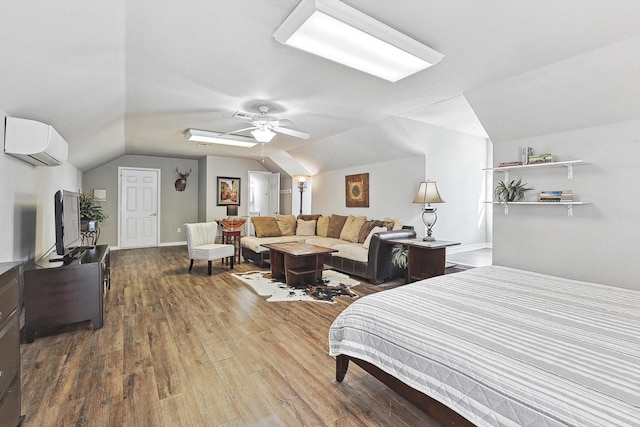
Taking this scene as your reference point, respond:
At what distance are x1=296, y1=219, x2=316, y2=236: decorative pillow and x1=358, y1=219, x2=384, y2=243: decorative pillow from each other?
57.8 inches

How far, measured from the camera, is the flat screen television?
2746 millimetres

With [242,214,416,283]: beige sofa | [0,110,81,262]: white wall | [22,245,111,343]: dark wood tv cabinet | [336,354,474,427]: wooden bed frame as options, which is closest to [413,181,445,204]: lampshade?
[242,214,416,283]: beige sofa

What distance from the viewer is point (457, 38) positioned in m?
2.18

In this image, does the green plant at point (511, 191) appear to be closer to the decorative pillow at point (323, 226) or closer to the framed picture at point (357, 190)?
the framed picture at point (357, 190)

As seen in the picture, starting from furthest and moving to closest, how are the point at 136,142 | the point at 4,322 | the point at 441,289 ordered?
the point at 136,142 → the point at 441,289 → the point at 4,322

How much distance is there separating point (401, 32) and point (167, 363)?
2922mm

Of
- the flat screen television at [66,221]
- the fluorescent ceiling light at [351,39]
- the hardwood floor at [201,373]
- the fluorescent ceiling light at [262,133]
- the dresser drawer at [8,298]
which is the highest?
the fluorescent ceiling light at [351,39]

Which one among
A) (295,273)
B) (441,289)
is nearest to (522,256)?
(441,289)

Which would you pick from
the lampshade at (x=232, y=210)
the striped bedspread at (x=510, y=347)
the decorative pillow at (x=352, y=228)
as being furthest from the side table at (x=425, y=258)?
the lampshade at (x=232, y=210)

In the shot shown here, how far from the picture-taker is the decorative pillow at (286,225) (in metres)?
6.33

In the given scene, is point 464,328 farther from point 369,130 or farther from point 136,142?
point 136,142

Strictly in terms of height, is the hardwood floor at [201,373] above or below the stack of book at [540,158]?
below

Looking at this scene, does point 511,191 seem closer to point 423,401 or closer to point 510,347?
point 510,347

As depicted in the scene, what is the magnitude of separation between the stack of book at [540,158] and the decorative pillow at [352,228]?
2779 millimetres
